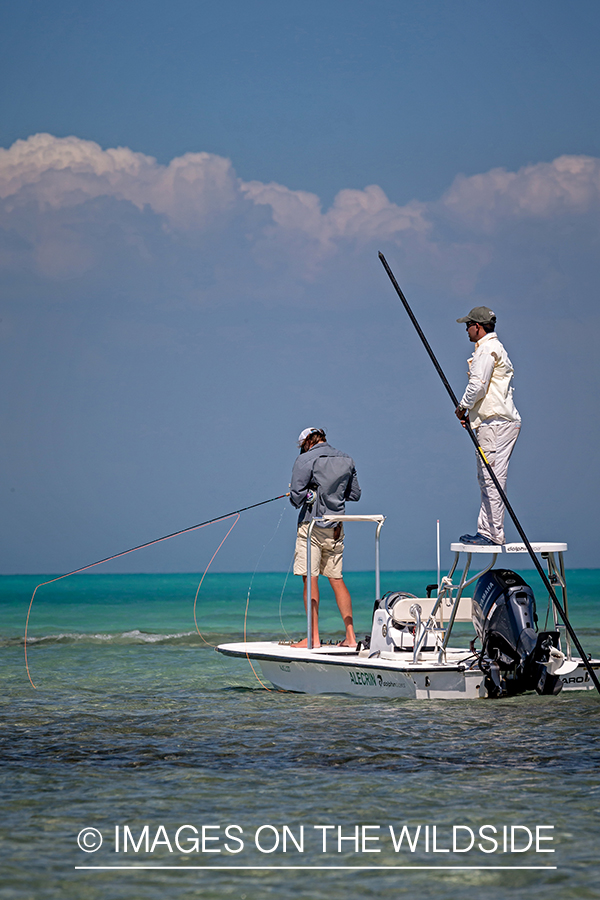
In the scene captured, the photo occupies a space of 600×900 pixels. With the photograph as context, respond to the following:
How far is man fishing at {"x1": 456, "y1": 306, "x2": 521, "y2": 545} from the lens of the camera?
324 inches

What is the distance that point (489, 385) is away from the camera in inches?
329

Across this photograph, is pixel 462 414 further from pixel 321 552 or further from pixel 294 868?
pixel 294 868

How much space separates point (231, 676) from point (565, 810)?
718cm

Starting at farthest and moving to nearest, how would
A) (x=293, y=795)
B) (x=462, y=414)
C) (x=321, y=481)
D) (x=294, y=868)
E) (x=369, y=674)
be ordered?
(x=321, y=481), (x=369, y=674), (x=462, y=414), (x=293, y=795), (x=294, y=868)

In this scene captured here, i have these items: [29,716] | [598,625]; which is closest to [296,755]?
[29,716]

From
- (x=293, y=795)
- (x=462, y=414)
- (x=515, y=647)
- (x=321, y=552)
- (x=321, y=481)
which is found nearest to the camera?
(x=293, y=795)

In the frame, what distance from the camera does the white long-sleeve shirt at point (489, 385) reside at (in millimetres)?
8281

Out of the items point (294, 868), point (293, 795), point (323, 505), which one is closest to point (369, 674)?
point (323, 505)

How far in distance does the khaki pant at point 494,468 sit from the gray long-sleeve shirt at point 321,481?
1.72 m

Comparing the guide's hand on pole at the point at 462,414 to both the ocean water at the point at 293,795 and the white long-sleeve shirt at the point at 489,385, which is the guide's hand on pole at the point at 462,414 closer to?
the white long-sleeve shirt at the point at 489,385

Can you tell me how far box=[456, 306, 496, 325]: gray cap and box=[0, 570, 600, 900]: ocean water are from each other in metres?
3.26

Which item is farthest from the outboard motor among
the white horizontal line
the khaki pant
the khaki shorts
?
the white horizontal line

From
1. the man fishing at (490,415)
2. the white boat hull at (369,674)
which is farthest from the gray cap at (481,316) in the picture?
the white boat hull at (369,674)

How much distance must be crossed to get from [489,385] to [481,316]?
612 mm
